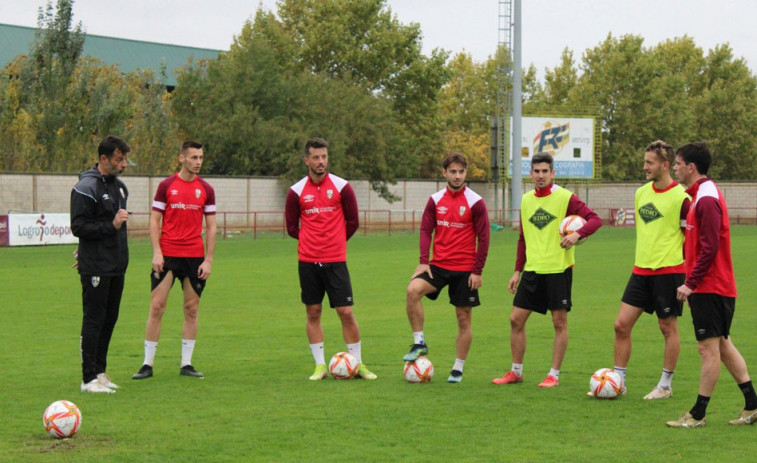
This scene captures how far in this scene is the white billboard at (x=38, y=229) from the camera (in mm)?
33625

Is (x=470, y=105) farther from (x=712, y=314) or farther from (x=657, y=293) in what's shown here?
(x=712, y=314)

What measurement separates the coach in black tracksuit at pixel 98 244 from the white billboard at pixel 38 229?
1021 inches

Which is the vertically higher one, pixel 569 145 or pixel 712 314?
pixel 569 145

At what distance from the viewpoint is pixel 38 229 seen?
3428cm

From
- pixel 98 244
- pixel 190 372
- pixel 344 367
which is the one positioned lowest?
pixel 190 372

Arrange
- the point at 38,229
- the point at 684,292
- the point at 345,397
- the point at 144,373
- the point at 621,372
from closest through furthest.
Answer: the point at 684,292 → the point at 345,397 → the point at 621,372 → the point at 144,373 → the point at 38,229

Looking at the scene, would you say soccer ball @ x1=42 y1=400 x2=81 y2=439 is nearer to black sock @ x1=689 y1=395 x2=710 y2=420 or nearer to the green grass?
the green grass

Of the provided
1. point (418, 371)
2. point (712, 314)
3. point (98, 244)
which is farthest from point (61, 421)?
point (712, 314)

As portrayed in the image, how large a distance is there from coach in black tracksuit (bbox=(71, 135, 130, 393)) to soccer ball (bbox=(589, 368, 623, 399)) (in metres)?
4.33

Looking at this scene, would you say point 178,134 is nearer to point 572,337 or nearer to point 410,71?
point 410,71

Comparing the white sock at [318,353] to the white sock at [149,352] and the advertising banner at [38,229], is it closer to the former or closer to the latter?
the white sock at [149,352]

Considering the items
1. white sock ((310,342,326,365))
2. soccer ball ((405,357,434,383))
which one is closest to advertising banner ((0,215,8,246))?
white sock ((310,342,326,365))

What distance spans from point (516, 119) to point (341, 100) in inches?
397

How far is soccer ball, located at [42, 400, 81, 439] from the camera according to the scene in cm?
705
